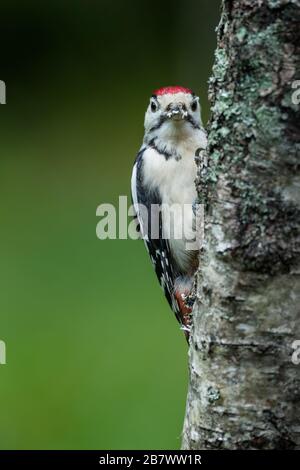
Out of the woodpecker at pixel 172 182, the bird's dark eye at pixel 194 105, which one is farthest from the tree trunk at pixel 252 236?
the bird's dark eye at pixel 194 105

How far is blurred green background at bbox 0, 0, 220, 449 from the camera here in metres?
5.54

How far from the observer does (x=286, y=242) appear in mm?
2336

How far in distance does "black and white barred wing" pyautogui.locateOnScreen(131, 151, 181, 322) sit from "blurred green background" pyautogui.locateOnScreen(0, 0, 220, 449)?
1.41m

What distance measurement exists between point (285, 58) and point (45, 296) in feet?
16.0

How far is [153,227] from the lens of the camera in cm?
388

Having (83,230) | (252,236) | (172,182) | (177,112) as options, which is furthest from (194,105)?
(83,230)

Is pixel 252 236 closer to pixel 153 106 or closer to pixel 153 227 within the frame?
pixel 153 227

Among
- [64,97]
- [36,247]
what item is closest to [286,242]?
[36,247]

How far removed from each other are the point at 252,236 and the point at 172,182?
135 cm

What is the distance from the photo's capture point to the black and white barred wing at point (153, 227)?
3.80m

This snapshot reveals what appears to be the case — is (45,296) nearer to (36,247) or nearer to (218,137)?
(36,247)

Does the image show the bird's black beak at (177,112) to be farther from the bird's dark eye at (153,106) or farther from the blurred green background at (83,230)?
the blurred green background at (83,230)

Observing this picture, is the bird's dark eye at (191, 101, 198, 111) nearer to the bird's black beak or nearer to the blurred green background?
the bird's black beak

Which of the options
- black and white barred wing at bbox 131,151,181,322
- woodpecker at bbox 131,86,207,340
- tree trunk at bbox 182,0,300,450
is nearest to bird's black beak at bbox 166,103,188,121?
woodpecker at bbox 131,86,207,340
